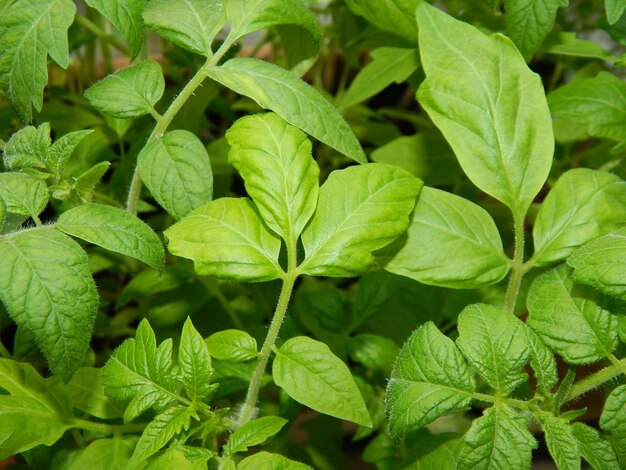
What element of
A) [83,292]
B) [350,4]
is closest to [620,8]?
[350,4]

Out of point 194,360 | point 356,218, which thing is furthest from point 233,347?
point 356,218

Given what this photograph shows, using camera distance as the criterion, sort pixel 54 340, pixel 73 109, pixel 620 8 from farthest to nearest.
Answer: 1. pixel 73 109
2. pixel 620 8
3. pixel 54 340

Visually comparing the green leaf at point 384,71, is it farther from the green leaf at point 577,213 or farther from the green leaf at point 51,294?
the green leaf at point 51,294

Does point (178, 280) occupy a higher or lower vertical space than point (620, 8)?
lower

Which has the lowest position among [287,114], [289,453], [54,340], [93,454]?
[289,453]

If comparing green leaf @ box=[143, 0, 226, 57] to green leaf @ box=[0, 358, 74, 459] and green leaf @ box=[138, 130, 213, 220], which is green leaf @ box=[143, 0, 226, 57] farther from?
green leaf @ box=[0, 358, 74, 459]

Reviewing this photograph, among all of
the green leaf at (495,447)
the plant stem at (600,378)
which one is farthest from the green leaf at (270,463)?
the plant stem at (600,378)

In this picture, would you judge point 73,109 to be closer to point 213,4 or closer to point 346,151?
point 213,4
